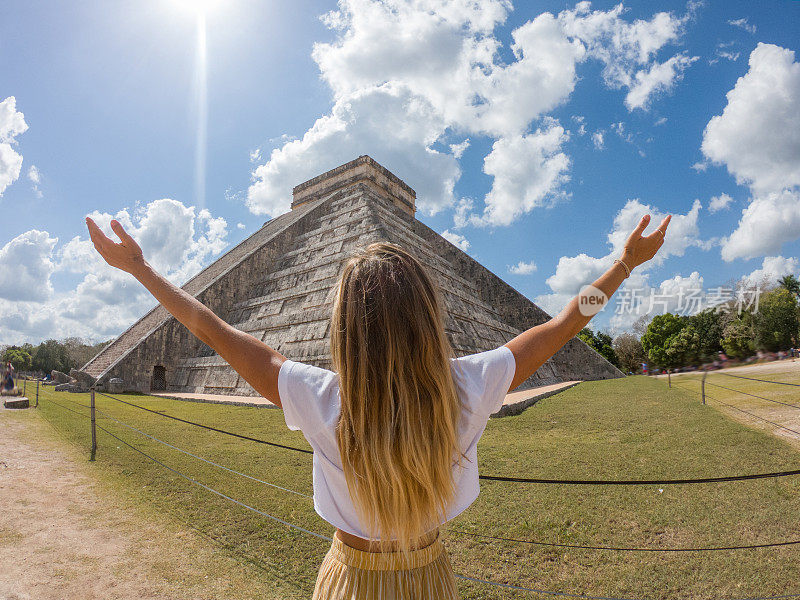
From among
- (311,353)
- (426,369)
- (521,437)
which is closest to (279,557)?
(426,369)

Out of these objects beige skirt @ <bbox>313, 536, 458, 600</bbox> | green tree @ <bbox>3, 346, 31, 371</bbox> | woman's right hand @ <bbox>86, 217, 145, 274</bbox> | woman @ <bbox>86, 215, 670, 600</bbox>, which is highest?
woman's right hand @ <bbox>86, 217, 145, 274</bbox>

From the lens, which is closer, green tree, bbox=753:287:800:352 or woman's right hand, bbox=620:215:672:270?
green tree, bbox=753:287:800:352

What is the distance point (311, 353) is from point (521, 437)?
5548 millimetres

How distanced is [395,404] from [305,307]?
11.0 m

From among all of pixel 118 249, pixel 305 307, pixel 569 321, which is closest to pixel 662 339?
pixel 569 321

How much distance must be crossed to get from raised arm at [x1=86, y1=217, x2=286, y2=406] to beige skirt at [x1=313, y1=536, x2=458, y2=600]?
1.74ft

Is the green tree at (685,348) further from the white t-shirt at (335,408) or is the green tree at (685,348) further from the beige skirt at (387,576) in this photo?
the beige skirt at (387,576)

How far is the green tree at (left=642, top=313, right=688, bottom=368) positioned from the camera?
4.63 feet

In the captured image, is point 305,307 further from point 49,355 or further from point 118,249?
point 49,355

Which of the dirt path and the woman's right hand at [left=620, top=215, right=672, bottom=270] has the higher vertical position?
the woman's right hand at [left=620, top=215, right=672, bottom=270]

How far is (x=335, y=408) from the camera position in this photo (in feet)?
3.65

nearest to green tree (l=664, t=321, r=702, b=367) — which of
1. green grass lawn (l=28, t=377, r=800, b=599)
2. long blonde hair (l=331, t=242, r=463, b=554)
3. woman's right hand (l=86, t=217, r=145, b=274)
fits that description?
long blonde hair (l=331, t=242, r=463, b=554)

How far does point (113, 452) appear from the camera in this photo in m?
6.12

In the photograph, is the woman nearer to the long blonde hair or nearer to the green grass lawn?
the long blonde hair
